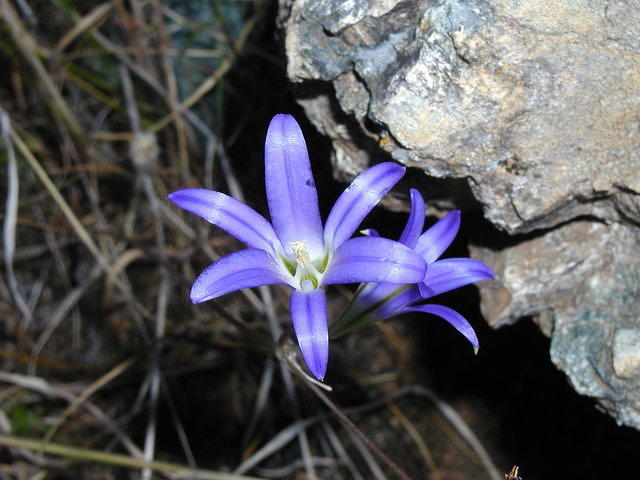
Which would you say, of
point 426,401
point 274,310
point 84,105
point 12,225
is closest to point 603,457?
point 426,401

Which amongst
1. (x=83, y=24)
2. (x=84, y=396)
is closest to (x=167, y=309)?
(x=84, y=396)

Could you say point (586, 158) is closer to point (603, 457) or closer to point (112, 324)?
point (603, 457)

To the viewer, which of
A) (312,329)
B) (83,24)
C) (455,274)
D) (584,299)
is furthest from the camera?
(83,24)


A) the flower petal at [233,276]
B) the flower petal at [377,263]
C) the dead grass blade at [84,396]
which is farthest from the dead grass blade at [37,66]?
the flower petal at [377,263]

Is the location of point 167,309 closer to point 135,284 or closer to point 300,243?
point 135,284

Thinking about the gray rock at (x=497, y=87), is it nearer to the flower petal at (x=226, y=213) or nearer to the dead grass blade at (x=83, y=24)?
the flower petal at (x=226, y=213)

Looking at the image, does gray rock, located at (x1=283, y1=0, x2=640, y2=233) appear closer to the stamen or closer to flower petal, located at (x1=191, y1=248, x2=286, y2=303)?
the stamen

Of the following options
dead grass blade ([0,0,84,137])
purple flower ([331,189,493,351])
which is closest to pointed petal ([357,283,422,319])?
purple flower ([331,189,493,351])
